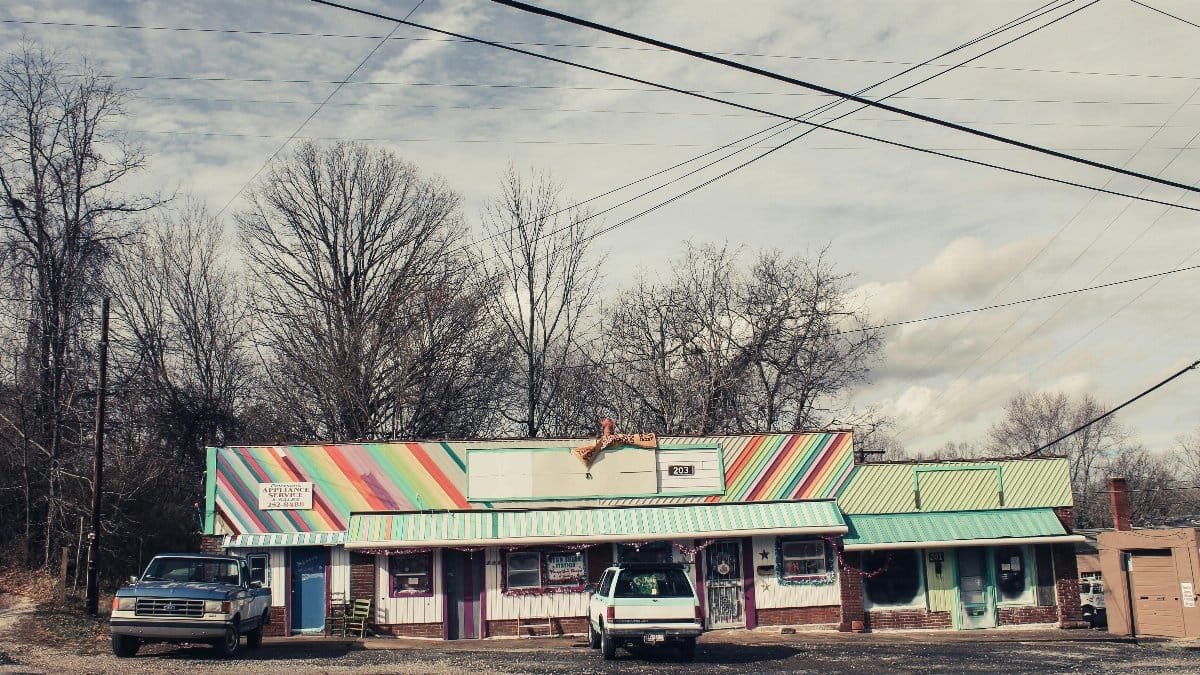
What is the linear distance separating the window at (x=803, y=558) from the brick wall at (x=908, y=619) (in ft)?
6.24

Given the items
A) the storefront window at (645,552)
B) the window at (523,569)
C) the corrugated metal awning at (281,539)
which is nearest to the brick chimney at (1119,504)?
the storefront window at (645,552)

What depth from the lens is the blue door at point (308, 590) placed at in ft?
86.1

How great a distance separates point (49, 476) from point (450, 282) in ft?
59.3

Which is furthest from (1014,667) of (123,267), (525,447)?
(123,267)

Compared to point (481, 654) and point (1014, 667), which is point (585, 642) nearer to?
point (481, 654)

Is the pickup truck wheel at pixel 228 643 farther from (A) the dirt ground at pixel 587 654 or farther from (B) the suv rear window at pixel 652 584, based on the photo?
(B) the suv rear window at pixel 652 584

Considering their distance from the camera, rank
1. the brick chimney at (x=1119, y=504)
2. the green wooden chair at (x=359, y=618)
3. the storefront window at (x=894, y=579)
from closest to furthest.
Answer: the green wooden chair at (x=359, y=618)
the storefront window at (x=894, y=579)
the brick chimney at (x=1119, y=504)

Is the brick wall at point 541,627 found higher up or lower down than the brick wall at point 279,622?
lower down

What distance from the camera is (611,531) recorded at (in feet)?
86.9

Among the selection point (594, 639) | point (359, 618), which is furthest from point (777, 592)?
point (359, 618)

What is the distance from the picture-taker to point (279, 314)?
144 feet

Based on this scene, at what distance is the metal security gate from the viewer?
27.3 metres

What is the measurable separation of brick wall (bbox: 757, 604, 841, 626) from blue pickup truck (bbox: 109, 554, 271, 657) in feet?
44.0

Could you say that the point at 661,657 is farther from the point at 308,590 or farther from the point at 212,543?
the point at 212,543
